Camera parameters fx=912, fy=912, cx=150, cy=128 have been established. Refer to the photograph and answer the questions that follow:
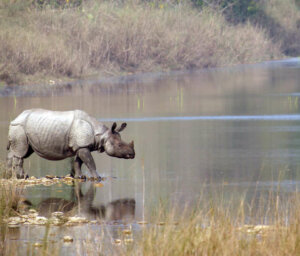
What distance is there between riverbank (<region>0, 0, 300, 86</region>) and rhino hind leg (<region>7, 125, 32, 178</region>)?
21348 mm

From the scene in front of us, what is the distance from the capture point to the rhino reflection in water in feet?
33.8

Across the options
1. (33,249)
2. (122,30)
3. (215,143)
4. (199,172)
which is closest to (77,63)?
(122,30)

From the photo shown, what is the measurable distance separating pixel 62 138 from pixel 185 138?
571cm

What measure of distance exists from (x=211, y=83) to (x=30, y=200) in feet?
81.4

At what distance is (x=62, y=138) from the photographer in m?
12.8

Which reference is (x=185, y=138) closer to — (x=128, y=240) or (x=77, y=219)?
(x=77, y=219)

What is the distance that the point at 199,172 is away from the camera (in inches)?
534

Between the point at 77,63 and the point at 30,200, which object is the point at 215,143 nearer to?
the point at 30,200

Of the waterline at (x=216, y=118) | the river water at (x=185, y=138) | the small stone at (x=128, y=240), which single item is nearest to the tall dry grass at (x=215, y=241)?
the small stone at (x=128, y=240)

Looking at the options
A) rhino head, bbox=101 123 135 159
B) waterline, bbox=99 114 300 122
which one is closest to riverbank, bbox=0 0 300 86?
waterline, bbox=99 114 300 122

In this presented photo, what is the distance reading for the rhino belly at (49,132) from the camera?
12773 mm

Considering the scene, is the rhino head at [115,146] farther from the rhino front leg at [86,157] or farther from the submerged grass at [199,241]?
the submerged grass at [199,241]

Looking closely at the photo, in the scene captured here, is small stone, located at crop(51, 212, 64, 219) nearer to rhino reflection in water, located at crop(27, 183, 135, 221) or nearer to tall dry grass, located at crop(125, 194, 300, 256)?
rhino reflection in water, located at crop(27, 183, 135, 221)

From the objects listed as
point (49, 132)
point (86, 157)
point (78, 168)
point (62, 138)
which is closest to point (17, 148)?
point (49, 132)
